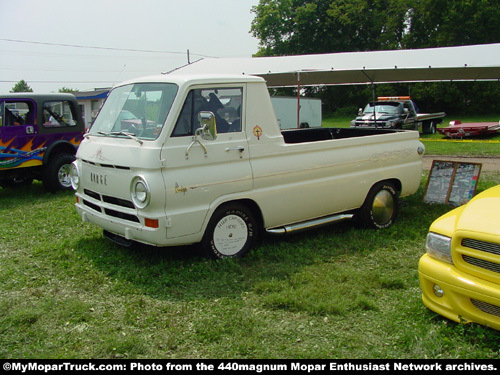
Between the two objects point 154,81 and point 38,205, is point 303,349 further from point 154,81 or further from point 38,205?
point 38,205

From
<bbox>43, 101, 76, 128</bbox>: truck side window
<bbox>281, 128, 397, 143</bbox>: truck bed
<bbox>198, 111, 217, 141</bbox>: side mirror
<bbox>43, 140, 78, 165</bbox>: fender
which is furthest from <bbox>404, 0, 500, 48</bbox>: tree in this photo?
<bbox>198, 111, 217, 141</bbox>: side mirror

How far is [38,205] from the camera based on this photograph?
891cm

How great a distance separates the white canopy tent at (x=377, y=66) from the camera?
10.1 meters

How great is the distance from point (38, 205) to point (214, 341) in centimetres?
656

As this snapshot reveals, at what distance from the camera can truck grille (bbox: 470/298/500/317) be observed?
336cm

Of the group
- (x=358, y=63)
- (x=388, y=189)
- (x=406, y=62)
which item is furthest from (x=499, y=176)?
(x=388, y=189)

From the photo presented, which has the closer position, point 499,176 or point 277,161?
point 277,161

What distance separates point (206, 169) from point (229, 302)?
58.7 inches

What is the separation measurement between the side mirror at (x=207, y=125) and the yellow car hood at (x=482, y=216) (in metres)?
2.60

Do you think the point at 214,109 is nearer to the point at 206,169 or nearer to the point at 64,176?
the point at 206,169

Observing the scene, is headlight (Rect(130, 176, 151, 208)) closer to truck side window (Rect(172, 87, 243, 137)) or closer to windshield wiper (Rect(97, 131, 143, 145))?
windshield wiper (Rect(97, 131, 143, 145))

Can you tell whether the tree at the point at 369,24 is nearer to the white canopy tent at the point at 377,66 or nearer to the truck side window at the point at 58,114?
the white canopy tent at the point at 377,66

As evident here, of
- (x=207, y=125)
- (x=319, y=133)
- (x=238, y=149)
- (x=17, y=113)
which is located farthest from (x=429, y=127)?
(x=207, y=125)

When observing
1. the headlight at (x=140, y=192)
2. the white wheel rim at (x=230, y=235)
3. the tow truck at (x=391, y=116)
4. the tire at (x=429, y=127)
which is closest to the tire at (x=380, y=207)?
the white wheel rim at (x=230, y=235)
